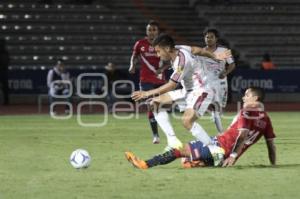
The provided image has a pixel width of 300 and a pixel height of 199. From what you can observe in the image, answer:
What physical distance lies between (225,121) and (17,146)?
8648mm

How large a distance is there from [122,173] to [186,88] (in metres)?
2.04

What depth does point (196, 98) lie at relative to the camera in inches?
451

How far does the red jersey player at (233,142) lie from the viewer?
34.6 feet

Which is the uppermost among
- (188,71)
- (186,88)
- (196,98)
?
(188,71)

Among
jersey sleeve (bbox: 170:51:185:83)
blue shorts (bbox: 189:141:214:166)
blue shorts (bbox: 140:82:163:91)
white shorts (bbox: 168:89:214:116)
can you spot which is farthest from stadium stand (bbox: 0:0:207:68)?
blue shorts (bbox: 189:141:214:166)

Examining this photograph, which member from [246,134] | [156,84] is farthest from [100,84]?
[246,134]

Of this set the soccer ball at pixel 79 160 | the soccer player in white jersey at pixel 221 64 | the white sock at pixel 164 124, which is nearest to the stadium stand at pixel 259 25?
the soccer player in white jersey at pixel 221 64

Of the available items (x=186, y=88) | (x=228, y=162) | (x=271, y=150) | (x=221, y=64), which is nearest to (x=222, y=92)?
(x=221, y=64)

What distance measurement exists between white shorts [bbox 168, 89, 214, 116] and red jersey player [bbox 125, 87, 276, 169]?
0.83 metres

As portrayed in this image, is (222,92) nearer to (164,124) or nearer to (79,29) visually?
(164,124)

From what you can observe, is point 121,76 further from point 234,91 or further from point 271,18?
point 271,18

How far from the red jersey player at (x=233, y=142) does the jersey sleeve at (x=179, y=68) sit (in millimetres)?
905

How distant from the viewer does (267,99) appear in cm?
3191

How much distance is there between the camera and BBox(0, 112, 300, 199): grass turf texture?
8461 millimetres
